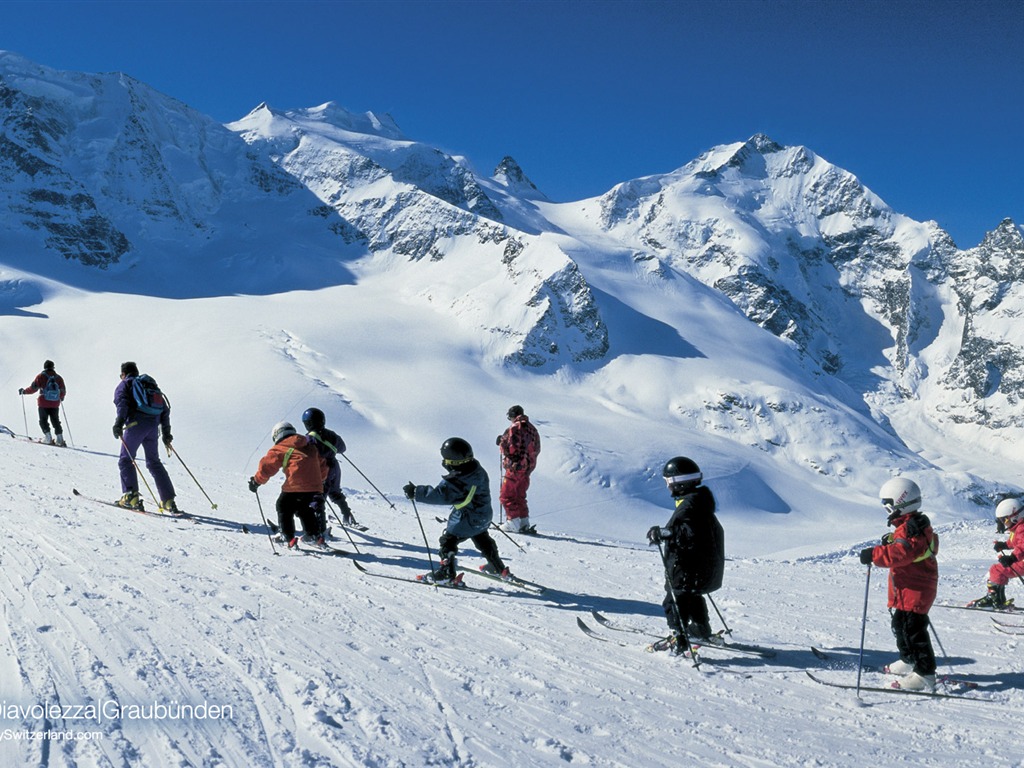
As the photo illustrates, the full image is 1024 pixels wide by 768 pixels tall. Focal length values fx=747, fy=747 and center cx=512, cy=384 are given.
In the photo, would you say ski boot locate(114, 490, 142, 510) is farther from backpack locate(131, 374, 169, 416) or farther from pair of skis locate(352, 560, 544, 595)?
pair of skis locate(352, 560, 544, 595)

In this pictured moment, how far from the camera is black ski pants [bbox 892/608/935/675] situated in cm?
510

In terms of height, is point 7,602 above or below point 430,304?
below

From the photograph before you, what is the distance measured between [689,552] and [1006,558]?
4356 mm

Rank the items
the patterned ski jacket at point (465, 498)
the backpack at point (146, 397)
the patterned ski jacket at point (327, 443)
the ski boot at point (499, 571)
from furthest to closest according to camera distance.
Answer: the backpack at point (146, 397) → the patterned ski jacket at point (327, 443) → the ski boot at point (499, 571) → the patterned ski jacket at point (465, 498)

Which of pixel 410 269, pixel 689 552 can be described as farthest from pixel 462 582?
pixel 410 269

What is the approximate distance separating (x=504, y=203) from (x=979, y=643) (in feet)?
580

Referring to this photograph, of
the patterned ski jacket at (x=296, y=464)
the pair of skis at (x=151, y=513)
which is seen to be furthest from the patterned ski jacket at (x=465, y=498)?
the pair of skis at (x=151, y=513)

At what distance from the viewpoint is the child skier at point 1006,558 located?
7.76 metres

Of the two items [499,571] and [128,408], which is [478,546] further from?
[128,408]

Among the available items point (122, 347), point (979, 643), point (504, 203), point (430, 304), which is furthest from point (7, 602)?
point (504, 203)

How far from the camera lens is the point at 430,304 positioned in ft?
298

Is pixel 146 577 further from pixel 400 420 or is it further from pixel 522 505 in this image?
pixel 400 420

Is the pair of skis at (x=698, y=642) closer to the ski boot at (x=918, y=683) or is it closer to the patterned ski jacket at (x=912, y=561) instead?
the ski boot at (x=918, y=683)

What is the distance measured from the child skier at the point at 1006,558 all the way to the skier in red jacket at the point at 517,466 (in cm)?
622
